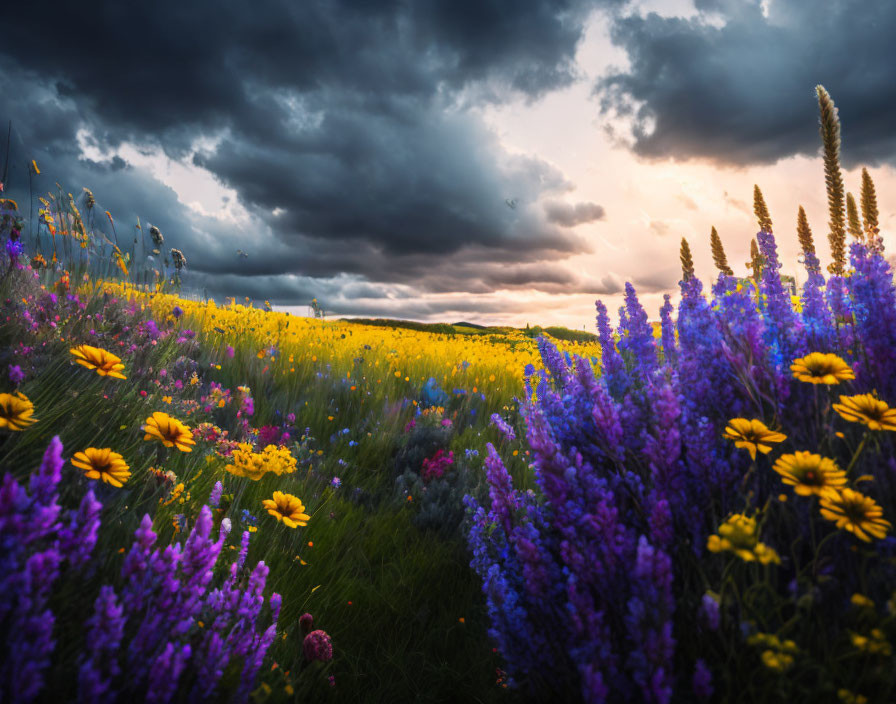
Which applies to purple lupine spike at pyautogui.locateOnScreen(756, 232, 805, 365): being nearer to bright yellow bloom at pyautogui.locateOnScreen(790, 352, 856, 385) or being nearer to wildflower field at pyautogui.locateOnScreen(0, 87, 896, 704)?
wildflower field at pyautogui.locateOnScreen(0, 87, 896, 704)

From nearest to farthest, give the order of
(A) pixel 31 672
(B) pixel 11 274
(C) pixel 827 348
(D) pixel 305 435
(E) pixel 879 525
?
1. (A) pixel 31 672
2. (E) pixel 879 525
3. (C) pixel 827 348
4. (B) pixel 11 274
5. (D) pixel 305 435

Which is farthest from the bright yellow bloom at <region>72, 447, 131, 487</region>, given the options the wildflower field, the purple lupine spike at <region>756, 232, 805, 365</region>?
the purple lupine spike at <region>756, 232, 805, 365</region>

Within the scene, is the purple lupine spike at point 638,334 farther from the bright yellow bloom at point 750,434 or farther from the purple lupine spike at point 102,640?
the purple lupine spike at point 102,640

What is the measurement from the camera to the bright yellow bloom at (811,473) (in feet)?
3.71

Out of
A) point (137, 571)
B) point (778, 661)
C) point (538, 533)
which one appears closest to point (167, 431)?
point (137, 571)

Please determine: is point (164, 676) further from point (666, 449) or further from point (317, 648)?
point (666, 449)

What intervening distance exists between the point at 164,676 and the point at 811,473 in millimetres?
1504

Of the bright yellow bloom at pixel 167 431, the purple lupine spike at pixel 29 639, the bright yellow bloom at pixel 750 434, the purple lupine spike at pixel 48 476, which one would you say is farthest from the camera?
the bright yellow bloom at pixel 167 431

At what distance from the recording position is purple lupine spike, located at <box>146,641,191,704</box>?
1.04 meters

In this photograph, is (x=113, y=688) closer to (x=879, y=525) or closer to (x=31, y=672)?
(x=31, y=672)

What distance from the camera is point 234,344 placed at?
598cm

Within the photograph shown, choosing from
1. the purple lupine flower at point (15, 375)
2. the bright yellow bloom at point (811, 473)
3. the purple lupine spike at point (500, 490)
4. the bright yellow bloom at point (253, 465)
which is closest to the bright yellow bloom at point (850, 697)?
the bright yellow bloom at point (811, 473)

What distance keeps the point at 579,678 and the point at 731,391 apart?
1.00m

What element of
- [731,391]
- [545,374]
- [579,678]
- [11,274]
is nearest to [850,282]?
[731,391]
